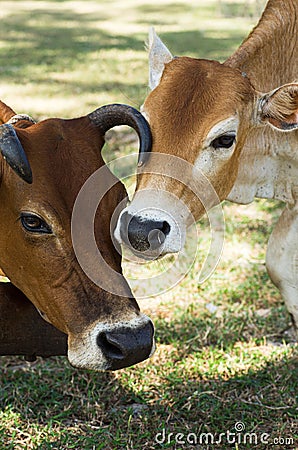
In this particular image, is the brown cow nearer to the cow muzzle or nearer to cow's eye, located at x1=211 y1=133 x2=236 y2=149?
the cow muzzle

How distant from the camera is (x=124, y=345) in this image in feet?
11.1

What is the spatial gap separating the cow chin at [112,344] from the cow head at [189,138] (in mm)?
478

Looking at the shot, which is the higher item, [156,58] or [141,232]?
[156,58]

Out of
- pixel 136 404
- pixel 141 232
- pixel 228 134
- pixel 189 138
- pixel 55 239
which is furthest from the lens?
pixel 136 404

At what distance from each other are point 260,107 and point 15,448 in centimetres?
221

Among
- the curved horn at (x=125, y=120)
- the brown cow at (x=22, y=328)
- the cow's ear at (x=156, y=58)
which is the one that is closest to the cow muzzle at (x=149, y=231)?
the curved horn at (x=125, y=120)

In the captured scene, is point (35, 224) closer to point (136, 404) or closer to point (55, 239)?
point (55, 239)

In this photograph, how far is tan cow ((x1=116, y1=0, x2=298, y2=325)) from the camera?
3945 mm

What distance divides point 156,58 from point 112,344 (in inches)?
76.0

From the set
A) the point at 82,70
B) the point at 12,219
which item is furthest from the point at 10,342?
the point at 82,70

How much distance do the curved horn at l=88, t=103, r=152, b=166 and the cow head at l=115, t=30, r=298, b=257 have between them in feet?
0.24

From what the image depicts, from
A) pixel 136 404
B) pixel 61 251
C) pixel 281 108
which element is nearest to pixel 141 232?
pixel 61 251

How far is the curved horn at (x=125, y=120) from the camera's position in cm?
392

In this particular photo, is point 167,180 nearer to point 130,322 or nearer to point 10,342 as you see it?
point 130,322
